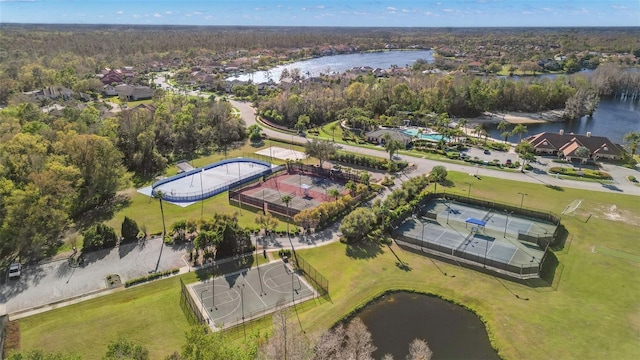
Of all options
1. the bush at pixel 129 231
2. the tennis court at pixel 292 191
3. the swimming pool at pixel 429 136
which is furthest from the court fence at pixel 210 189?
the swimming pool at pixel 429 136

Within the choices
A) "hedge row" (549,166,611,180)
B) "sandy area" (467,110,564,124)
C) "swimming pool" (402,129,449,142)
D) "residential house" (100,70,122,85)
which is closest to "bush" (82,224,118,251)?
"swimming pool" (402,129,449,142)

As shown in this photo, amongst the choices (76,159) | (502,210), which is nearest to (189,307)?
(76,159)

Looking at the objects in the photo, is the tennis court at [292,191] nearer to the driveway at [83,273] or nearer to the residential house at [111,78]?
the driveway at [83,273]

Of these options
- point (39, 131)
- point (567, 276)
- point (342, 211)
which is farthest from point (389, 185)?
point (39, 131)

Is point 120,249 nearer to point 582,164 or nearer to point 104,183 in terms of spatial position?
point 104,183

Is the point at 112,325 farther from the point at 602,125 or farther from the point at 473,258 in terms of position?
the point at 602,125

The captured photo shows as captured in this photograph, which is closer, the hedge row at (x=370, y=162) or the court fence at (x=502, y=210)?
the court fence at (x=502, y=210)

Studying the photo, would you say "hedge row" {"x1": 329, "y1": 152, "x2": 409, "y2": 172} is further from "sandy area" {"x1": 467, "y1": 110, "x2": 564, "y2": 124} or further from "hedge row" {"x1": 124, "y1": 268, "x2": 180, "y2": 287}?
"sandy area" {"x1": 467, "y1": 110, "x2": 564, "y2": 124}
